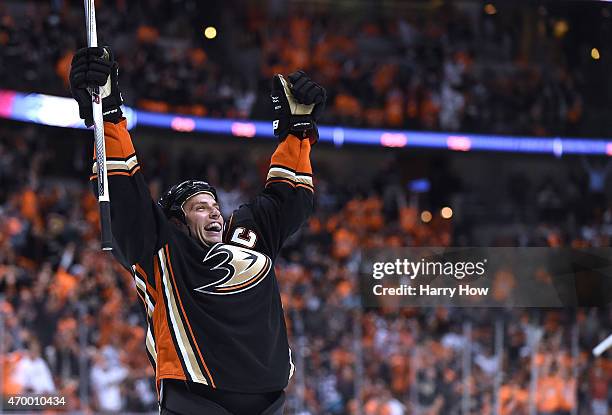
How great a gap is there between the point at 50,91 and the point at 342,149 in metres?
3.38

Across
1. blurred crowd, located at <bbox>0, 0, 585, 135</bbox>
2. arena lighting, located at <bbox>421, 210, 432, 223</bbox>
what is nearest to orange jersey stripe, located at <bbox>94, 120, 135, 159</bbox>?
blurred crowd, located at <bbox>0, 0, 585, 135</bbox>

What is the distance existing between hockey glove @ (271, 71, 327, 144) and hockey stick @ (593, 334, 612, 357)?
2339 mm

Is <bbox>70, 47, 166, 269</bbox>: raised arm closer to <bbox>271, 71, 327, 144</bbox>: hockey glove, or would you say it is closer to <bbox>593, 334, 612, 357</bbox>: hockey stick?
<bbox>271, 71, 327, 144</bbox>: hockey glove

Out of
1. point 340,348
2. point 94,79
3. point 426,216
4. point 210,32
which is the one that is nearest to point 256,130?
point 210,32

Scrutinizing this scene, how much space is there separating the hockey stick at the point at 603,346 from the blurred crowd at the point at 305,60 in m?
3.22

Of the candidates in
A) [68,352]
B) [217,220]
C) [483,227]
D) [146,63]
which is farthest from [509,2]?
[146,63]

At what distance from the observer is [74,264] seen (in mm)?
7461

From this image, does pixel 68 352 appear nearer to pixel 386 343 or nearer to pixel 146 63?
pixel 386 343

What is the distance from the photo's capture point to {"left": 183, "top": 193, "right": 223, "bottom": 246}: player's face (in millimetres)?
2650

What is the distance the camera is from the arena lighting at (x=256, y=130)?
911 cm

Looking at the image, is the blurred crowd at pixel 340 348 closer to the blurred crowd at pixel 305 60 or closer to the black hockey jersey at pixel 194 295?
the blurred crowd at pixel 305 60

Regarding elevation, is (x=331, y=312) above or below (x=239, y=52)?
below

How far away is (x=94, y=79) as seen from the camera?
2393 mm

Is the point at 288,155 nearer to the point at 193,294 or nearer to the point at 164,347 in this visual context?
the point at 193,294
